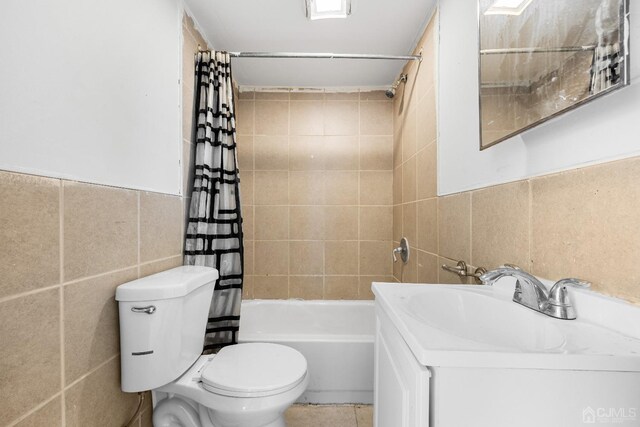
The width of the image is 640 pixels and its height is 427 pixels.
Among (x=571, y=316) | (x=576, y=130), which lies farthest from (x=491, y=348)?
(x=576, y=130)

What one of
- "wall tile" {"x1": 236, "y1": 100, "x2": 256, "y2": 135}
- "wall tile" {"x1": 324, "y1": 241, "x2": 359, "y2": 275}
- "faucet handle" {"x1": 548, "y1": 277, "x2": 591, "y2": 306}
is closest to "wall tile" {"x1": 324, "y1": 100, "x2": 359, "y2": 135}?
"wall tile" {"x1": 236, "y1": 100, "x2": 256, "y2": 135}

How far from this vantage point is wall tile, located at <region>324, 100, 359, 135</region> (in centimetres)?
233

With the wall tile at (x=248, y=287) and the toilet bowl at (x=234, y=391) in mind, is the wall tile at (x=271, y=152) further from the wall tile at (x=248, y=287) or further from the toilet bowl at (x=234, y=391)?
the toilet bowl at (x=234, y=391)

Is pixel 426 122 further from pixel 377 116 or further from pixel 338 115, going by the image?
pixel 338 115

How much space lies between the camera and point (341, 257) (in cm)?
233

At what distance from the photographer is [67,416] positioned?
79cm

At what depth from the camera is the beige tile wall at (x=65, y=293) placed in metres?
0.65

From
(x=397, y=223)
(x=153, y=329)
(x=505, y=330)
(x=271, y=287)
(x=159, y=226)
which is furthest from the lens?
(x=271, y=287)

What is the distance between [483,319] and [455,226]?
520 mm

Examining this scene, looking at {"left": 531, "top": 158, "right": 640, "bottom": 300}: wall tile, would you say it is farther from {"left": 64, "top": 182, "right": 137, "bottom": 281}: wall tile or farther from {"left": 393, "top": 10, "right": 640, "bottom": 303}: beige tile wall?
{"left": 64, "top": 182, "right": 137, "bottom": 281}: wall tile

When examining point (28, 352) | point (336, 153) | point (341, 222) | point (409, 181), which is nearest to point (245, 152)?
point (336, 153)

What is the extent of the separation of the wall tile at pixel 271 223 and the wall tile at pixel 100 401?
4.48 ft

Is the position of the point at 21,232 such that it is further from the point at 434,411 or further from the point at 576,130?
the point at 576,130

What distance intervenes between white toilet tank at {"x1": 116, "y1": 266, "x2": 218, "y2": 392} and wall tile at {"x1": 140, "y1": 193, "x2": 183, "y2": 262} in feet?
0.48
